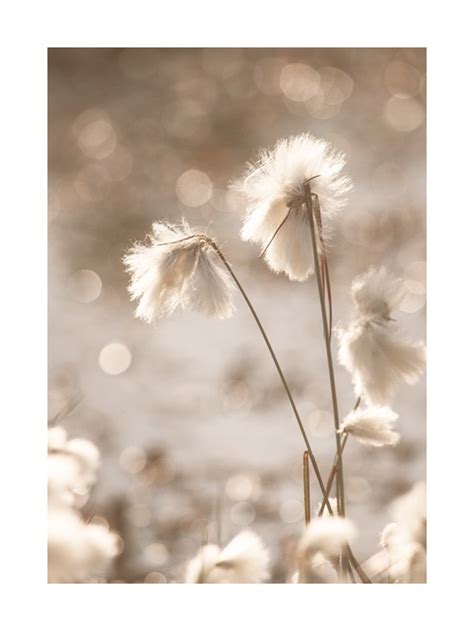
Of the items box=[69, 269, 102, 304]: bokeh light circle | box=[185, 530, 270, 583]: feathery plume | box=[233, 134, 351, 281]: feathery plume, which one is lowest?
box=[185, 530, 270, 583]: feathery plume

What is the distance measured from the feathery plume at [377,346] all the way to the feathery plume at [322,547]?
222mm

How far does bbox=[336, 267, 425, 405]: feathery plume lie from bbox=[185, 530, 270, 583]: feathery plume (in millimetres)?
325

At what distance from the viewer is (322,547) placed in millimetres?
1189

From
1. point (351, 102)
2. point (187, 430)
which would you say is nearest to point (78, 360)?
point (187, 430)

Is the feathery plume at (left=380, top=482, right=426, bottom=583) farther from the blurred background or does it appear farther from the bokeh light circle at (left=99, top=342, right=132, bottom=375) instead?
the bokeh light circle at (left=99, top=342, right=132, bottom=375)

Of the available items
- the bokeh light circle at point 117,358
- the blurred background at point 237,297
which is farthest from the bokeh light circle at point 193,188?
the bokeh light circle at point 117,358

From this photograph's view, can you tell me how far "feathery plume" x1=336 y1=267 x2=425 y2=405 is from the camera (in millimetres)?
1087

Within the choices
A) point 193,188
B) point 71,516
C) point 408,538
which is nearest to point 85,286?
point 193,188

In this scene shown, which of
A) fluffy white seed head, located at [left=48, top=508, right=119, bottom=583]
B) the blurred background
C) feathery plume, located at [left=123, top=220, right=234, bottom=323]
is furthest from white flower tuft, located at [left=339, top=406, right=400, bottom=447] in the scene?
fluffy white seed head, located at [left=48, top=508, right=119, bottom=583]

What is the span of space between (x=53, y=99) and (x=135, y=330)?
1.45 ft
